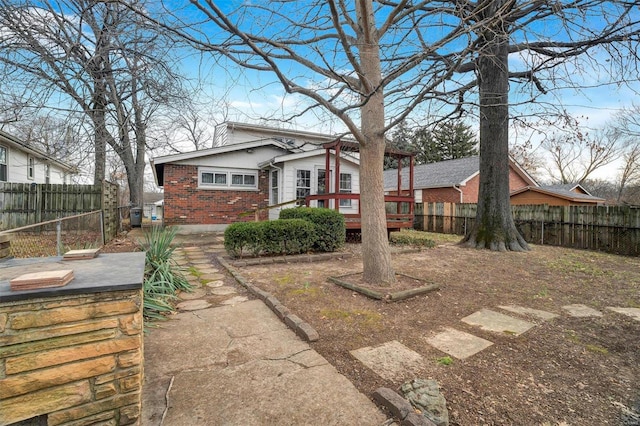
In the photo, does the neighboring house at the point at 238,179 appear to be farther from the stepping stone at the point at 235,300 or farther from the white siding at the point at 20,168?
the stepping stone at the point at 235,300

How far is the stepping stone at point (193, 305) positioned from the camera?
3.82m

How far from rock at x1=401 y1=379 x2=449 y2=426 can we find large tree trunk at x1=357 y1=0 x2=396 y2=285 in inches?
95.6

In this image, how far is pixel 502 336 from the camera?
121 inches

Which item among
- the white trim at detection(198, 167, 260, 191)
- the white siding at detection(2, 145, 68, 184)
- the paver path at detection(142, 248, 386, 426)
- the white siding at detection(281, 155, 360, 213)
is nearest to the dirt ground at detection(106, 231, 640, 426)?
the paver path at detection(142, 248, 386, 426)

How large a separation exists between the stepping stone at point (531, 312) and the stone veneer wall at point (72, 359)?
401 cm

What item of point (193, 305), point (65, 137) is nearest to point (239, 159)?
point (65, 137)

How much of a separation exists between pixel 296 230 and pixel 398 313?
3656mm

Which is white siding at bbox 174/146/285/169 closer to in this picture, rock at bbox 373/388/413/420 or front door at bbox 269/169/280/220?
front door at bbox 269/169/280/220

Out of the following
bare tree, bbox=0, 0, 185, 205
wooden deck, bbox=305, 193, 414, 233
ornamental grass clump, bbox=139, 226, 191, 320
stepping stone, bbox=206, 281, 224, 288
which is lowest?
stepping stone, bbox=206, 281, 224, 288

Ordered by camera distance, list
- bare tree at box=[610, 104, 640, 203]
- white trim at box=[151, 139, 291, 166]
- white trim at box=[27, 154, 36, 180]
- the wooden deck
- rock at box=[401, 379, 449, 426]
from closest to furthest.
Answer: rock at box=[401, 379, 449, 426]
the wooden deck
white trim at box=[151, 139, 291, 166]
white trim at box=[27, 154, 36, 180]
bare tree at box=[610, 104, 640, 203]

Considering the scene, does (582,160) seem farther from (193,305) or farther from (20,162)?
(20,162)

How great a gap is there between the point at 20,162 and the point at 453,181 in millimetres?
21577

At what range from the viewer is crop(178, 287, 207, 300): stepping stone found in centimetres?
425

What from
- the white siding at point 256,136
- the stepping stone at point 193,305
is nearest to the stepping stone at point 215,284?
the stepping stone at point 193,305
